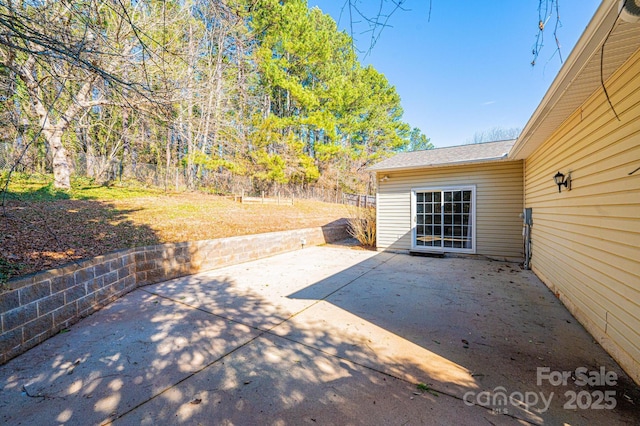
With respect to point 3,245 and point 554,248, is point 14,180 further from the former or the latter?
point 554,248

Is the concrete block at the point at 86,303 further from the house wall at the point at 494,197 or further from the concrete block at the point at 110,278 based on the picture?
the house wall at the point at 494,197

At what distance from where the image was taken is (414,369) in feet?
6.72

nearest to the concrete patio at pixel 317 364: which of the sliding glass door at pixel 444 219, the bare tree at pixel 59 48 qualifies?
the bare tree at pixel 59 48

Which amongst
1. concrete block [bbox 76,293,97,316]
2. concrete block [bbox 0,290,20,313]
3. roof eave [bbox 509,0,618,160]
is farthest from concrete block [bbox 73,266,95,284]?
roof eave [bbox 509,0,618,160]

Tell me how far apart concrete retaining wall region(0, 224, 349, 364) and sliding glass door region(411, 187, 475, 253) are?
4668 mm

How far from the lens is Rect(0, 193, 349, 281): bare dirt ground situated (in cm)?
301

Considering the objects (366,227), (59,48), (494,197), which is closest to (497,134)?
(494,197)

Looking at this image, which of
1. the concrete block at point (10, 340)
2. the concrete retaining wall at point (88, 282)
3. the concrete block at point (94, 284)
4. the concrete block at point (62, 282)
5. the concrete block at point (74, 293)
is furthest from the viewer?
the concrete block at point (94, 284)

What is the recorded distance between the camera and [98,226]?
467 centimetres

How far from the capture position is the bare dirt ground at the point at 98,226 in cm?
301

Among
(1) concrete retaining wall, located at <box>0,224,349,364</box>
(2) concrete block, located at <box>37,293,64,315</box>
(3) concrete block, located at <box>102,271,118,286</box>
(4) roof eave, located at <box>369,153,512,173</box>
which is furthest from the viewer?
(4) roof eave, located at <box>369,153,512,173</box>

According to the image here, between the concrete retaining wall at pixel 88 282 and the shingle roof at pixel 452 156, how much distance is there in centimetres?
465

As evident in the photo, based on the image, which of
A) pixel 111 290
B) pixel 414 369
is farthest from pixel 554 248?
pixel 111 290

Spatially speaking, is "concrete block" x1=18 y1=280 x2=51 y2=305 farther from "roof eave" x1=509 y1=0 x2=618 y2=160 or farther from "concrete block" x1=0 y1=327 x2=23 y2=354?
"roof eave" x1=509 y1=0 x2=618 y2=160
